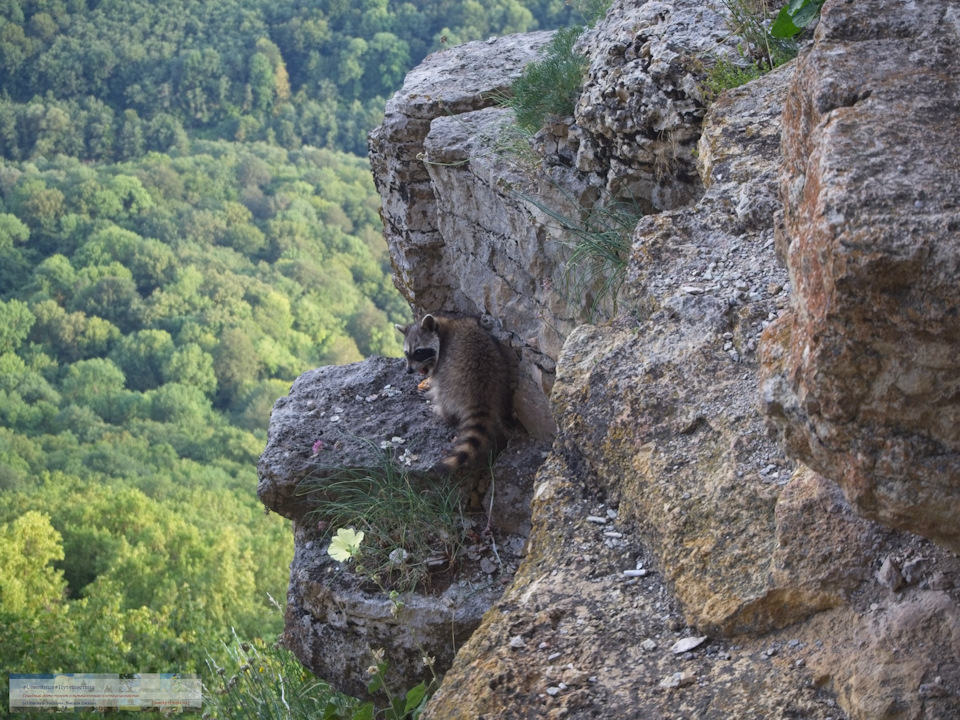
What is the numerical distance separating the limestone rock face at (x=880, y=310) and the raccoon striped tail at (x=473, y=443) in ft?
10.8

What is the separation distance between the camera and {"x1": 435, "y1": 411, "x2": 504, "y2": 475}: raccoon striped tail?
5.19 metres

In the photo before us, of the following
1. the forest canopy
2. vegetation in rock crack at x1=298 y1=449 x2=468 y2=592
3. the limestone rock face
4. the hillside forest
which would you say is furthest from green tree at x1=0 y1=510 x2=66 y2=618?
the forest canopy

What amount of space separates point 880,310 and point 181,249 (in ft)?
95.2

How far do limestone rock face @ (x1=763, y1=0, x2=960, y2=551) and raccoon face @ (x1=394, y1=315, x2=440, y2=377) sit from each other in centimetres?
427

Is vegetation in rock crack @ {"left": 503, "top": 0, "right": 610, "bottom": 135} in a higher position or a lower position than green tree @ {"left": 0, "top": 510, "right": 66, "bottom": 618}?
higher

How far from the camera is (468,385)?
5.54 m

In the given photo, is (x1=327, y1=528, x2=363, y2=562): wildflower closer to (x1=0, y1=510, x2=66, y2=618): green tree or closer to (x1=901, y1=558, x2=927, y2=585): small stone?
(x1=901, y1=558, x2=927, y2=585): small stone

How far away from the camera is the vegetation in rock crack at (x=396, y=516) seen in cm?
505

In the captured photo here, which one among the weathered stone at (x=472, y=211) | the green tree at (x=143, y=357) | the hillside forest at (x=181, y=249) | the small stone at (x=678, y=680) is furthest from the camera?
the green tree at (x=143, y=357)

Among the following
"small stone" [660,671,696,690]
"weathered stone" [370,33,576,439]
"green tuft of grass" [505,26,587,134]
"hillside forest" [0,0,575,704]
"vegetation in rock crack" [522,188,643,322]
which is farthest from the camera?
"hillside forest" [0,0,575,704]

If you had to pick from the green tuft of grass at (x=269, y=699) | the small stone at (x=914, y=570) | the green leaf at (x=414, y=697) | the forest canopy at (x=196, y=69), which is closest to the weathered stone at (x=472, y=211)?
the green tuft of grass at (x=269, y=699)

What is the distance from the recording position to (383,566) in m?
5.01

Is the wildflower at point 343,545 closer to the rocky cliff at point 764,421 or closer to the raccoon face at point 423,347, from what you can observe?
the rocky cliff at point 764,421

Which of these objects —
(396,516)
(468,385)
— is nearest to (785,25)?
(468,385)
